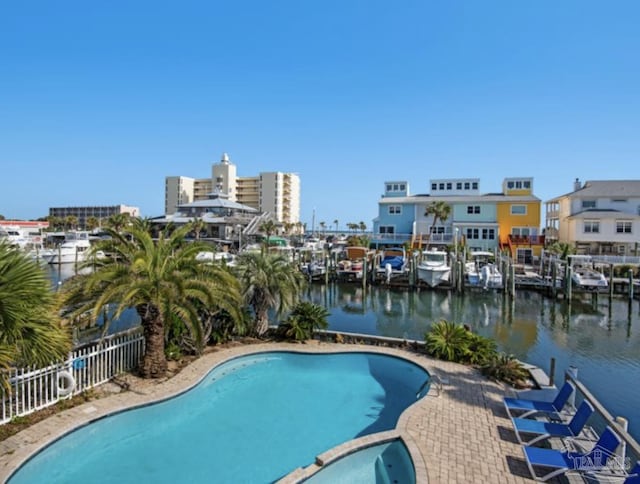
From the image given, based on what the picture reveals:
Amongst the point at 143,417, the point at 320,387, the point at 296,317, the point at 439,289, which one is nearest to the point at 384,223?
the point at 439,289

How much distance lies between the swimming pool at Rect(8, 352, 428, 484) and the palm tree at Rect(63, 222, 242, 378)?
186cm

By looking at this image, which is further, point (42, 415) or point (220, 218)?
point (220, 218)

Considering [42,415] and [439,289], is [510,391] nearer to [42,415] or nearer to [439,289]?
[42,415]

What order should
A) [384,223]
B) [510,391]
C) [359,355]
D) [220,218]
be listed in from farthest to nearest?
[220,218] < [384,223] < [359,355] < [510,391]

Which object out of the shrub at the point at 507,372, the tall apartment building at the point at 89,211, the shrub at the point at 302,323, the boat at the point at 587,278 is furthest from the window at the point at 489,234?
the tall apartment building at the point at 89,211

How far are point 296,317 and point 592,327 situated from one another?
1851cm

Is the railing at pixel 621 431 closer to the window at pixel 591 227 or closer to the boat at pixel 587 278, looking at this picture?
the boat at pixel 587 278

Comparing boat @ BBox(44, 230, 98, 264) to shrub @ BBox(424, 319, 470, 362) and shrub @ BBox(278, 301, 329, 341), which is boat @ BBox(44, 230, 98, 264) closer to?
shrub @ BBox(278, 301, 329, 341)

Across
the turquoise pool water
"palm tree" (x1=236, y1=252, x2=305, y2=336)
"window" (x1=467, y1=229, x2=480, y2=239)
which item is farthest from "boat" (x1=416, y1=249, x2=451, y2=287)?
the turquoise pool water

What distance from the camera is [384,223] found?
164 ft

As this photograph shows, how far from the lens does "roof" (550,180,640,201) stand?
142 feet

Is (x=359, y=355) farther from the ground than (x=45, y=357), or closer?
closer

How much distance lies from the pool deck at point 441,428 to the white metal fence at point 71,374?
0.60m

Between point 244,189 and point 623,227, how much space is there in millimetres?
83215
